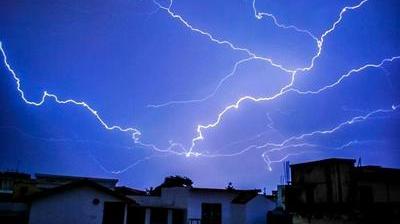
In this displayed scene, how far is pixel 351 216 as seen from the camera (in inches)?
810

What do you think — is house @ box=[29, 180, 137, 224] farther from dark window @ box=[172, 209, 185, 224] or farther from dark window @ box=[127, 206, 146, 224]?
dark window @ box=[172, 209, 185, 224]

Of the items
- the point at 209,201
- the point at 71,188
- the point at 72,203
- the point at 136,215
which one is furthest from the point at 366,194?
the point at 71,188

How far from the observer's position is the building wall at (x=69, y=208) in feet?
73.5

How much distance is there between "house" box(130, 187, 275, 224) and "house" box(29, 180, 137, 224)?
508 centimetres

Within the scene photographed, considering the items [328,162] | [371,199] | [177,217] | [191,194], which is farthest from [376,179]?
[177,217]

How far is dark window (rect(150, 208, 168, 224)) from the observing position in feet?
96.0

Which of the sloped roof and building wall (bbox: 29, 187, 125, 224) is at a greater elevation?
the sloped roof

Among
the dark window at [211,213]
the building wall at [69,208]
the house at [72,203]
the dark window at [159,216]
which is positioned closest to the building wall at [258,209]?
the dark window at [211,213]

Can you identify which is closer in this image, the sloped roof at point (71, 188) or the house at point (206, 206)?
the sloped roof at point (71, 188)

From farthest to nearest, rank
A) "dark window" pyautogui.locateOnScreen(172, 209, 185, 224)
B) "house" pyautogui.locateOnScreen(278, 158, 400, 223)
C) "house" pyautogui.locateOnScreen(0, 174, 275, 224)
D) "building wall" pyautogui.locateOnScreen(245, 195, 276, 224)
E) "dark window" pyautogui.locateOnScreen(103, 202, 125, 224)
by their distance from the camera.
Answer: "building wall" pyautogui.locateOnScreen(245, 195, 276, 224) < "dark window" pyautogui.locateOnScreen(172, 209, 185, 224) < "dark window" pyautogui.locateOnScreen(103, 202, 125, 224) < "house" pyautogui.locateOnScreen(0, 174, 275, 224) < "house" pyautogui.locateOnScreen(278, 158, 400, 223)

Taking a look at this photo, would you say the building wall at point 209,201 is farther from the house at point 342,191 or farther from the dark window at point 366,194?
the dark window at point 366,194

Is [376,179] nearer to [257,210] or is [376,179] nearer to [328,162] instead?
[328,162]

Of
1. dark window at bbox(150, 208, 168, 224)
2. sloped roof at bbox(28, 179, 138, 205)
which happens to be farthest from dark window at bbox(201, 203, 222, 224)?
sloped roof at bbox(28, 179, 138, 205)

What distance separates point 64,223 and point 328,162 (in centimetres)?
1677
